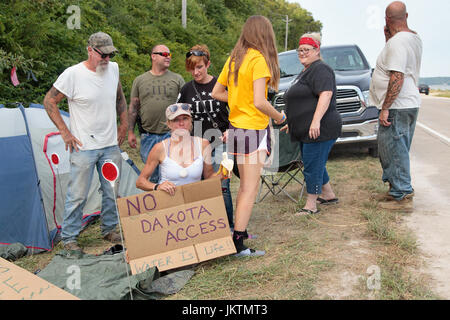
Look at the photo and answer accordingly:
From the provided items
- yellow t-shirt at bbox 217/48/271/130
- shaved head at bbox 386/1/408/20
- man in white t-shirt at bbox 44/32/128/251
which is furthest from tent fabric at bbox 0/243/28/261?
shaved head at bbox 386/1/408/20

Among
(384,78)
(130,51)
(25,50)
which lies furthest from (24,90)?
(130,51)

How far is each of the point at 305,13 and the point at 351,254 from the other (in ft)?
268

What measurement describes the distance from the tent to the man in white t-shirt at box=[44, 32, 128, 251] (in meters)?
0.25

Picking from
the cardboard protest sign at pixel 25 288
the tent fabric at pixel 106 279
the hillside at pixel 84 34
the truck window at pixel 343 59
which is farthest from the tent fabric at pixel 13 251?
the truck window at pixel 343 59

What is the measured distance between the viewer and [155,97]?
4641 millimetres

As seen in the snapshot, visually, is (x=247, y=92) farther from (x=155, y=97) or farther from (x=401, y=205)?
(x=401, y=205)

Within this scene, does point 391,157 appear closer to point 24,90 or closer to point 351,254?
point 351,254

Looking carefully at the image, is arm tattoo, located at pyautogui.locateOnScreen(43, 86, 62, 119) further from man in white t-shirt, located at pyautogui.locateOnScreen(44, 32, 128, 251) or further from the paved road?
the paved road

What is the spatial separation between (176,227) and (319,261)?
1156mm

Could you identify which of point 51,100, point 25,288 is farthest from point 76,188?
point 25,288

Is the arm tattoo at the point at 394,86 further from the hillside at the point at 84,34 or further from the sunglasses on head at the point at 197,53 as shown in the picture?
the hillside at the point at 84,34

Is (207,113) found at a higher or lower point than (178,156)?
higher

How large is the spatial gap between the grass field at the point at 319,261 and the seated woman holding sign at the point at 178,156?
754 mm

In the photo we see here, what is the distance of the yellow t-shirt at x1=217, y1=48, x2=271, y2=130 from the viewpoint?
10.5 feet
